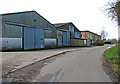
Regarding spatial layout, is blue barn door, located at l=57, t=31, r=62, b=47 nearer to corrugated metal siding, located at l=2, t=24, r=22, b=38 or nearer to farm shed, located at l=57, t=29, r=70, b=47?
farm shed, located at l=57, t=29, r=70, b=47

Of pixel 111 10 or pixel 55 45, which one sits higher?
pixel 111 10

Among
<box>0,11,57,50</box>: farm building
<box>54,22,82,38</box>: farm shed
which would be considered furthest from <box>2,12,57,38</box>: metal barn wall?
<box>54,22,82,38</box>: farm shed

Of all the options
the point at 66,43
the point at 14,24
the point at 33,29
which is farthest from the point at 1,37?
the point at 66,43

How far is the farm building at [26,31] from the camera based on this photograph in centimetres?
1660

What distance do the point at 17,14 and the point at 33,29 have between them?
4289mm

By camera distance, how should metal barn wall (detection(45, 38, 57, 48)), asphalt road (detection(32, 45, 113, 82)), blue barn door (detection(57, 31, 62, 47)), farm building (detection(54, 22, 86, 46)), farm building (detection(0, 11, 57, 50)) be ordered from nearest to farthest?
asphalt road (detection(32, 45, 113, 82)) < farm building (detection(0, 11, 57, 50)) < metal barn wall (detection(45, 38, 57, 48)) < blue barn door (detection(57, 31, 62, 47)) < farm building (detection(54, 22, 86, 46))

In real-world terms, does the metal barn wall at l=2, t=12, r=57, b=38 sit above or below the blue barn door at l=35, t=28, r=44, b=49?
above

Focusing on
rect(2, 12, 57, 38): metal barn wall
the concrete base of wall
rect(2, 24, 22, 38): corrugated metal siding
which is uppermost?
rect(2, 12, 57, 38): metal barn wall

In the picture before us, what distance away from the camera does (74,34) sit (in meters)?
35.3

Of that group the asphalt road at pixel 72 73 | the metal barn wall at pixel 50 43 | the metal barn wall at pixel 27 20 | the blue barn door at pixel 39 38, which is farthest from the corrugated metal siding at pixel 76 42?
the asphalt road at pixel 72 73

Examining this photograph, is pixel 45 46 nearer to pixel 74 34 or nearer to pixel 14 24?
pixel 14 24

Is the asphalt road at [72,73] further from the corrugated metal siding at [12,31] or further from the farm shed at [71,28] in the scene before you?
the farm shed at [71,28]

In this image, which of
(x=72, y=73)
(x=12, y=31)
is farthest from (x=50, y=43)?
(x=72, y=73)

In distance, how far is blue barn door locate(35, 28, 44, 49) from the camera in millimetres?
21406
